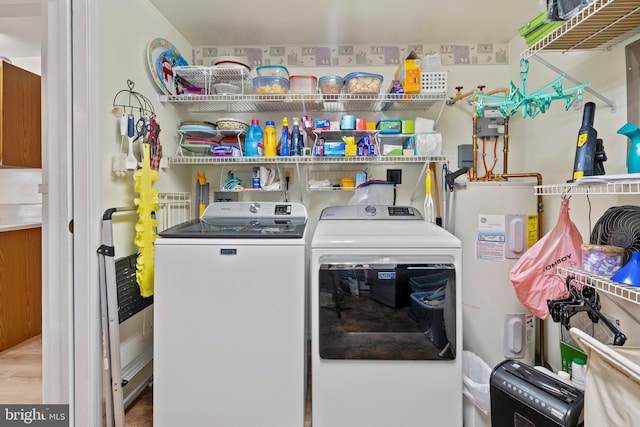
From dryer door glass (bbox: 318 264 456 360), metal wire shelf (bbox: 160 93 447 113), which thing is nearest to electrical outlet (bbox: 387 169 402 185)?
metal wire shelf (bbox: 160 93 447 113)

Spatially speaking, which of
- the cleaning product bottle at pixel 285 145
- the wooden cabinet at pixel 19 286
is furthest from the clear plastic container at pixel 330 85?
the wooden cabinet at pixel 19 286

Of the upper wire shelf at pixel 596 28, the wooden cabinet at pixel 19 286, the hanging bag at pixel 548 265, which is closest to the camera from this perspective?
the upper wire shelf at pixel 596 28

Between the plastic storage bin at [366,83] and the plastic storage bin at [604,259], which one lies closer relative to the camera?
the plastic storage bin at [604,259]

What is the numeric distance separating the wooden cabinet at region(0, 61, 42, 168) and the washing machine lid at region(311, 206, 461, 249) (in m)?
2.44

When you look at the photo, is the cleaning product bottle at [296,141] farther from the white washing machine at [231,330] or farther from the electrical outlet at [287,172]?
the white washing machine at [231,330]

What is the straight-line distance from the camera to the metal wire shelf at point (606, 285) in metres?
0.97

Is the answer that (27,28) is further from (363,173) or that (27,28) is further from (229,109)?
(363,173)

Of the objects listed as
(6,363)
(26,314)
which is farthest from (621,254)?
(26,314)

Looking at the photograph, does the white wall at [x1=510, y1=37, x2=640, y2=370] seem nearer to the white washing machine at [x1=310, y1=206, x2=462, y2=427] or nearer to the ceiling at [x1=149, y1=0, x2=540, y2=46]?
the ceiling at [x1=149, y1=0, x2=540, y2=46]

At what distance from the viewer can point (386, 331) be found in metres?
1.47

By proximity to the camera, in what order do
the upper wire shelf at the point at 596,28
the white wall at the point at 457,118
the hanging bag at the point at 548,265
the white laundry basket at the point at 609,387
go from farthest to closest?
the white wall at the point at 457,118
the hanging bag at the point at 548,265
the upper wire shelf at the point at 596,28
the white laundry basket at the point at 609,387

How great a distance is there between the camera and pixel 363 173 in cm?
226

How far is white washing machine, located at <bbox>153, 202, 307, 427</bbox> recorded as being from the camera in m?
1.48

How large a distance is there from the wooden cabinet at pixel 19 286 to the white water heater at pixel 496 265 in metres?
3.41
